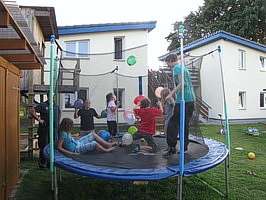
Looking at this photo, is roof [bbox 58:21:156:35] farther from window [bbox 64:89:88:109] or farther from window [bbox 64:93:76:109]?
window [bbox 64:89:88:109]

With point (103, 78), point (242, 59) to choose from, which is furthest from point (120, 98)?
point (242, 59)

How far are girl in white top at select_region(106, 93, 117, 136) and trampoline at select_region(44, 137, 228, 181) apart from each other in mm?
2226

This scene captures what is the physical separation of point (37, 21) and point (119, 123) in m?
7.22

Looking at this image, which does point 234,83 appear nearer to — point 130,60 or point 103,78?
point 103,78

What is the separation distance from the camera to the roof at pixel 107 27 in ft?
70.2

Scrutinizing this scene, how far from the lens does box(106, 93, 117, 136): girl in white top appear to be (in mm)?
9742

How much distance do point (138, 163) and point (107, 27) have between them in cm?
1636

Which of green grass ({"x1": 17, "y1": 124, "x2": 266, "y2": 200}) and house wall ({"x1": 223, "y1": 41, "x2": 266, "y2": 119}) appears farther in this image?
house wall ({"x1": 223, "y1": 41, "x2": 266, "y2": 119})

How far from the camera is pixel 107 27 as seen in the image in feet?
71.1

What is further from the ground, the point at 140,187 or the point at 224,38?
the point at 224,38

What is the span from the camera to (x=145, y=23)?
854 inches

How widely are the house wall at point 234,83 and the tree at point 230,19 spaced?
→ 25.8 feet

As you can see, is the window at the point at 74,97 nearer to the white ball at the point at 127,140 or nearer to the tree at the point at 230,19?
the white ball at the point at 127,140

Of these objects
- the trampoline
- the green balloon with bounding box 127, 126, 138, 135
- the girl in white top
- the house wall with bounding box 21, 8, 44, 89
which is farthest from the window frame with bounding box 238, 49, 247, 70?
the trampoline
